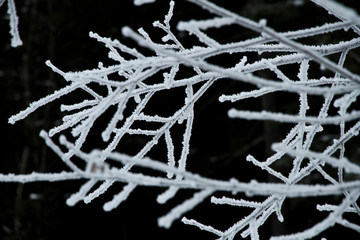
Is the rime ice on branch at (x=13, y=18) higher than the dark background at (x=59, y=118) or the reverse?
the reverse

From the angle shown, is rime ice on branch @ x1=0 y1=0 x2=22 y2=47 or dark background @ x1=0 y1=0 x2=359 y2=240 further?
dark background @ x1=0 y1=0 x2=359 y2=240

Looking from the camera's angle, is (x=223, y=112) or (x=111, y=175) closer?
(x=111, y=175)

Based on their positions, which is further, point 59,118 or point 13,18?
point 59,118

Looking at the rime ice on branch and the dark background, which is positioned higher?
the dark background

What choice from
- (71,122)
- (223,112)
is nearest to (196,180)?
(71,122)

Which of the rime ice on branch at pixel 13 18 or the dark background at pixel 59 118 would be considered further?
the dark background at pixel 59 118

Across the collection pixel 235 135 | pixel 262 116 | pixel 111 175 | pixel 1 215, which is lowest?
pixel 111 175

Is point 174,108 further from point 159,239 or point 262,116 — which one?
point 262,116

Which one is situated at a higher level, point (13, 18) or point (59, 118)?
point (59, 118)
